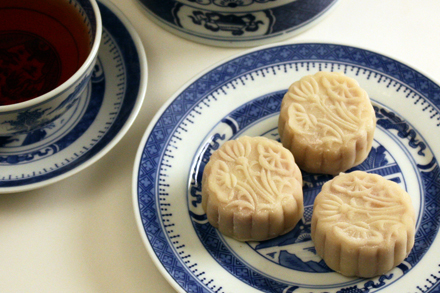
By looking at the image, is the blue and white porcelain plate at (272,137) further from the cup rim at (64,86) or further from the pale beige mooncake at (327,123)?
the cup rim at (64,86)

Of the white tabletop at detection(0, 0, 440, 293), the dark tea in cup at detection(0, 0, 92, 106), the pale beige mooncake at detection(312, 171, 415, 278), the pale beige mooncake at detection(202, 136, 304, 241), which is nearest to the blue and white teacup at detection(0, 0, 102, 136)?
the dark tea in cup at detection(0, 0, 92, 106)

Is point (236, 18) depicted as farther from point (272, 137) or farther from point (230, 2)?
point (272, 137)

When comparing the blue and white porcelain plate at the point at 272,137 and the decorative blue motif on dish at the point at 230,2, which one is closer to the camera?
the blue and white porcelain plate at the point at 272,137

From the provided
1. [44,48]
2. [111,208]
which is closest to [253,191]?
[111,208]

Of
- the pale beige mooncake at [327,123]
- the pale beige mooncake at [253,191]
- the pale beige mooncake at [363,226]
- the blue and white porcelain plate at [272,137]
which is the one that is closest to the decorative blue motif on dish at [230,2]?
the blue and white porcelain plate at [272,137]

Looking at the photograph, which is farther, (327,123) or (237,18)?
(237,18)

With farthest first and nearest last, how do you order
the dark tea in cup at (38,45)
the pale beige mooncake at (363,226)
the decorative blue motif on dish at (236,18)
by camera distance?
the decorative blue motif on dish at (236,18), the dark tea in cup at (38,45), the pale beige mooncake at (363,226)

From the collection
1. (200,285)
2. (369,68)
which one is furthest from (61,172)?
(369,68)
